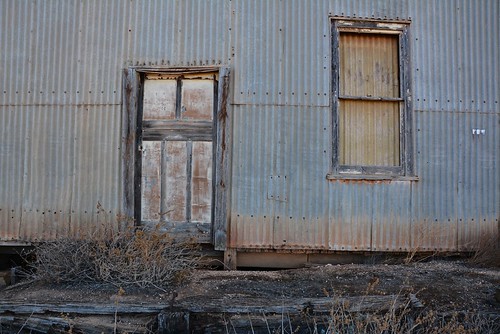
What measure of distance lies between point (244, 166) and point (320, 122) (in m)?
1.18

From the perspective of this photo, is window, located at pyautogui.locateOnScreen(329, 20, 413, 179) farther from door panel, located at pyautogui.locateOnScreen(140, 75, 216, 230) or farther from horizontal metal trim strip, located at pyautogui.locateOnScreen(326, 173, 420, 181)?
door panel, located at pyautogui.locateOnScreen(140, 75, 216, 230)

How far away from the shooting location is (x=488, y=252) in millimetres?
6488

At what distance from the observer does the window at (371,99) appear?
265 inches

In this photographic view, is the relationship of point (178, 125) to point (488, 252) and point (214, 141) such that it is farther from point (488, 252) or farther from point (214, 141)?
point (488, 252)

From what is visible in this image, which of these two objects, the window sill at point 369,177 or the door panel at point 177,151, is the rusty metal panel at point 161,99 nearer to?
the door panel at point 177,151

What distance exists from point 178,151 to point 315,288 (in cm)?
267

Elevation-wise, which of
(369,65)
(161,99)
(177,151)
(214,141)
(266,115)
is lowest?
(177,151)

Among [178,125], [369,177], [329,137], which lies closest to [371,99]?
[329,137]

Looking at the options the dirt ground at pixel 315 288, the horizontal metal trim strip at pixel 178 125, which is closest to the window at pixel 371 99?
the dirt ground at pixel 315 288

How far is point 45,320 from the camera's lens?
474 centimetres

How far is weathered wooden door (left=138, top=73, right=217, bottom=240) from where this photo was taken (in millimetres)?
6758

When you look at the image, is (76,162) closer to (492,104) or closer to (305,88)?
(305,88)

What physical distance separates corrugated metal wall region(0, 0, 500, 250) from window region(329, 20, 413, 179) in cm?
15

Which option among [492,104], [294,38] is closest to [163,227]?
[294,38]
